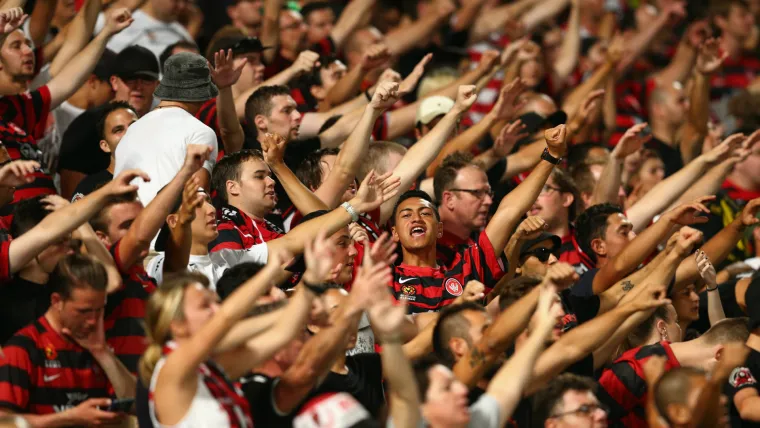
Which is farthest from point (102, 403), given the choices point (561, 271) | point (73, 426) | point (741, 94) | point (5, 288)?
point (741, 94)

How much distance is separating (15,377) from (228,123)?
2.92 metres

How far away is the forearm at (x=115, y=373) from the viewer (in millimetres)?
5504

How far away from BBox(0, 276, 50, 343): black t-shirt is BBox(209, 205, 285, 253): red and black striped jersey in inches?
45.1

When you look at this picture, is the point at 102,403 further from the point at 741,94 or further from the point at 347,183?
the point at 741,94

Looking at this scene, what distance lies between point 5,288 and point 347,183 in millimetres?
2309

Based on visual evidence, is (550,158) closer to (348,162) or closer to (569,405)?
(348,162)

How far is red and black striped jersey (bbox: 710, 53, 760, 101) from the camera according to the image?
14.4 meters

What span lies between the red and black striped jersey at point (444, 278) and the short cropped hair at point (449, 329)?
3.59 ft

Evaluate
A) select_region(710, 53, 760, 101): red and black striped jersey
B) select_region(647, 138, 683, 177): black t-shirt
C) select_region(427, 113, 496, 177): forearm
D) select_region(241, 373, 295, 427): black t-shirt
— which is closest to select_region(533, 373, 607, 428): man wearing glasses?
select_region(241, 373, 295, 427): black t-shirt

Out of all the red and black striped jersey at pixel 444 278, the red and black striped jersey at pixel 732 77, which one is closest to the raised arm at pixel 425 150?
the red and black striped jersey at pixel 444 278

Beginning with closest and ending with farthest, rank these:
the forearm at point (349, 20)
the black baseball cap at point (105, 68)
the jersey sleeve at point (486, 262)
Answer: the jersey sleeve at point (486, 262), the black baseball cap at point (105, 68), the forearm at point (349, 20)

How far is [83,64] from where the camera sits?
26.0 feet

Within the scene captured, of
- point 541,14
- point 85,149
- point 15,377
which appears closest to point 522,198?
point 85,149

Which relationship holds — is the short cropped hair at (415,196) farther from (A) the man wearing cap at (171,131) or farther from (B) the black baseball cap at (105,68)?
(B) the black baseball cap at (105,68)
